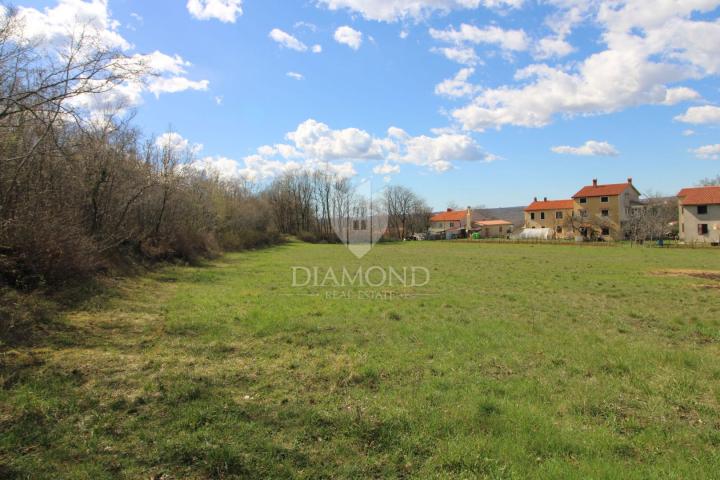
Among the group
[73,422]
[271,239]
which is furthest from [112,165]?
[271,239]

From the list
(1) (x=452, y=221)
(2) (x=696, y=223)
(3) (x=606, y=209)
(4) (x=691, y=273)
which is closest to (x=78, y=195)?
(4) (x=691, y=273)

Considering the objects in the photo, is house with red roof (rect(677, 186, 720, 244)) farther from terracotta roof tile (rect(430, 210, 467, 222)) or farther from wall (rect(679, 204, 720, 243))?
terracotta roof tile (rect(430, 210, 467, 222))

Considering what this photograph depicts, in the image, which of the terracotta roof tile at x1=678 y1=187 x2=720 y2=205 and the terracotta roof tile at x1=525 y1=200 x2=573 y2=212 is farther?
the terracotta roof tile at x1=525 y1=200 x2=573 y2=212

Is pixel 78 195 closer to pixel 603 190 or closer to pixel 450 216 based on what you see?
pixel 603 190

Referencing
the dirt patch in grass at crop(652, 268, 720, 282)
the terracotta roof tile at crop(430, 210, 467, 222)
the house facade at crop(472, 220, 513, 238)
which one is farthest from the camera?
the terracotta roof tile at crop(430, 210, 467, 222)

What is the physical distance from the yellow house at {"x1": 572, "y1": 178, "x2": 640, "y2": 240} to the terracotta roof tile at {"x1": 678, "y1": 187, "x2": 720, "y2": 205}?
912 centimetres

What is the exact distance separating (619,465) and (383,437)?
2.01 metres

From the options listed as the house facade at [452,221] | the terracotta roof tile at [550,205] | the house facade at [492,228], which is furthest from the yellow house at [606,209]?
the house facade at [452,221]

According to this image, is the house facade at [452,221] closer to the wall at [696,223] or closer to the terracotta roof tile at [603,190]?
Answer: the terracotta roof tile at [603,190]

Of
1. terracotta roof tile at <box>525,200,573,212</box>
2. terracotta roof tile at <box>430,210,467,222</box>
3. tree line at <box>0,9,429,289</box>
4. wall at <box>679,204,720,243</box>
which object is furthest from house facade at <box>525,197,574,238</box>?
tree line at <box>0,9,429,289</box>

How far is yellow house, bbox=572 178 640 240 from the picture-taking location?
5544 cm

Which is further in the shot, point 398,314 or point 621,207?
point 621,207

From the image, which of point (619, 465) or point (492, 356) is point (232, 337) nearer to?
point (492, 356)

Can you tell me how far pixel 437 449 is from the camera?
352cm
